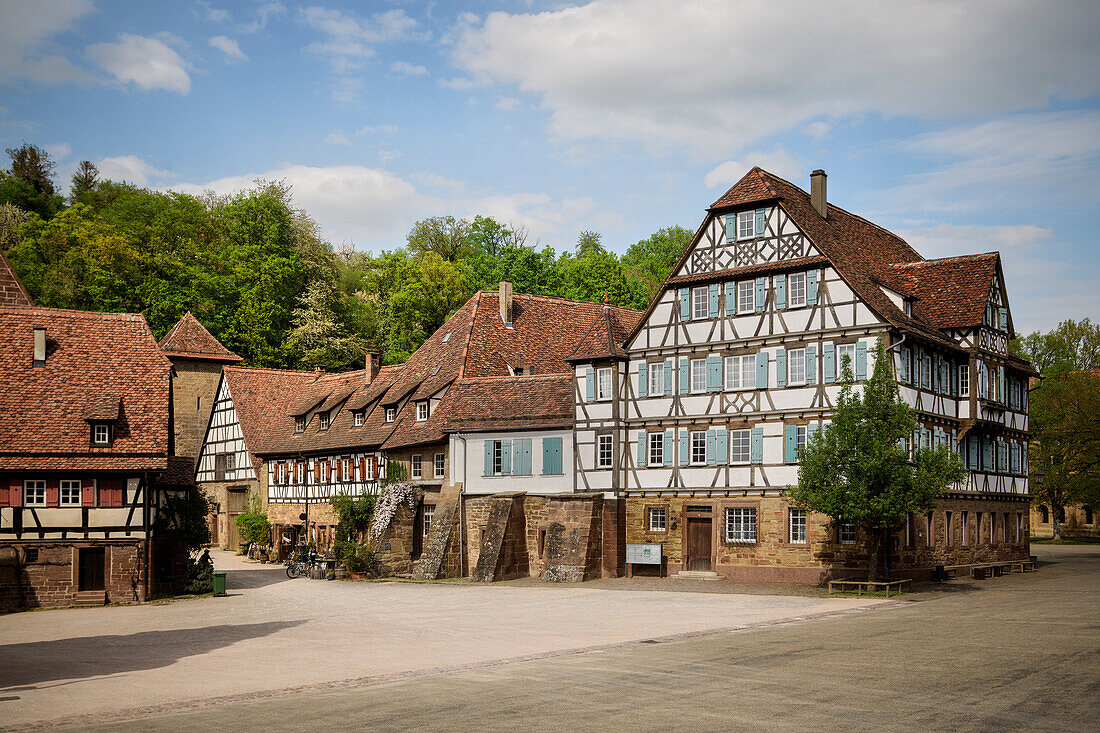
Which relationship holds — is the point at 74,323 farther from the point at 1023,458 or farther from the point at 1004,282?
the point at 1023,458

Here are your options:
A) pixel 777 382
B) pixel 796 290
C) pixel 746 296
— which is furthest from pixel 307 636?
pixel 796 290

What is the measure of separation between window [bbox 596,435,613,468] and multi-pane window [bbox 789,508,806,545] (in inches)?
296

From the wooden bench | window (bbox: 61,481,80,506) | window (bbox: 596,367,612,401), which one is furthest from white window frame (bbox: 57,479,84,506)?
the wooden bench

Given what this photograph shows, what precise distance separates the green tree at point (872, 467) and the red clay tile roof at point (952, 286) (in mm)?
8094

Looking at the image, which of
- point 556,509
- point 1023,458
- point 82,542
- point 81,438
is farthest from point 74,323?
point 1023,458

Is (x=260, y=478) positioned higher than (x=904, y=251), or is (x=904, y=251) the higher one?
(x=904, y=251)

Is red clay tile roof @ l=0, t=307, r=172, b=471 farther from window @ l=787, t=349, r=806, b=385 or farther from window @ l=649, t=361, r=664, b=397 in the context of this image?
window @ l=787, t=349, r=806, b=385

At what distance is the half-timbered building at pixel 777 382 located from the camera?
1473 inches

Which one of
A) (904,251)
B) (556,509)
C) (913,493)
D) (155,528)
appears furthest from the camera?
(904,251)

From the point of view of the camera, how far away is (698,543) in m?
40.2

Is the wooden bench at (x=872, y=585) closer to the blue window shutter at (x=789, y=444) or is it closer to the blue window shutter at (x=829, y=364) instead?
the blue window shutter at (x=789, y=444)

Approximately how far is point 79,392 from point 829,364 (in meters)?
24.4

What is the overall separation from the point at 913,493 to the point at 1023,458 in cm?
1768

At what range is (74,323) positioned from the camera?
132 feet
